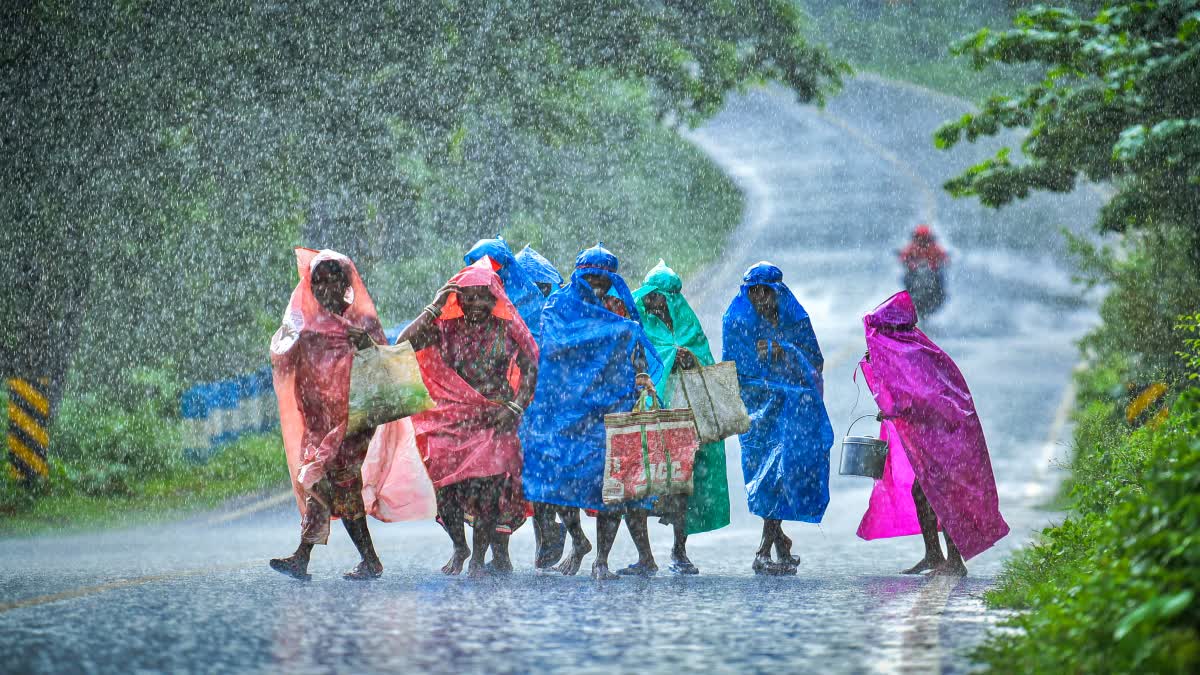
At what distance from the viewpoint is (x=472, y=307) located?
10742 mm

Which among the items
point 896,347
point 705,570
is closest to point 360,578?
point 705,570

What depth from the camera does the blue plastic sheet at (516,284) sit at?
36.8ft

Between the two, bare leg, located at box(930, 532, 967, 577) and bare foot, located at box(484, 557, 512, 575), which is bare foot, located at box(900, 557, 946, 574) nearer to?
bare leg, located at box(930, 532, 967, 577)

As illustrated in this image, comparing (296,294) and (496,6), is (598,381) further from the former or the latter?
(496,6)

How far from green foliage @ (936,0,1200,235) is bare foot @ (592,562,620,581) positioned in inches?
208

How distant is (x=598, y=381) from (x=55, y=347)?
957cm

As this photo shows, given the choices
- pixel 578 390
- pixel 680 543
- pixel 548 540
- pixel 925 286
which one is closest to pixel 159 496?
pixel 548 540

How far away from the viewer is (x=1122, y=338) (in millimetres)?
18391

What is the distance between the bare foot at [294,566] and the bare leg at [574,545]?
1598mm

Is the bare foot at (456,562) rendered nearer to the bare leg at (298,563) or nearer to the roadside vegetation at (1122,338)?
the bare leg at (298,563)

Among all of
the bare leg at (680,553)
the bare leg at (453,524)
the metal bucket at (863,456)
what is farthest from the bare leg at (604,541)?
the metal bucket at (863,456)

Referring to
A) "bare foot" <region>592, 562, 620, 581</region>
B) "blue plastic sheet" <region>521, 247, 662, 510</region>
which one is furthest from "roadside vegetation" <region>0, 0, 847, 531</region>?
"bare foot" <region>592, 562, 620, 581</region>

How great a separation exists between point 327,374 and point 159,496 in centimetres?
875

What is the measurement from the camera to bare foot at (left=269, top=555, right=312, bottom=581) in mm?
10000
